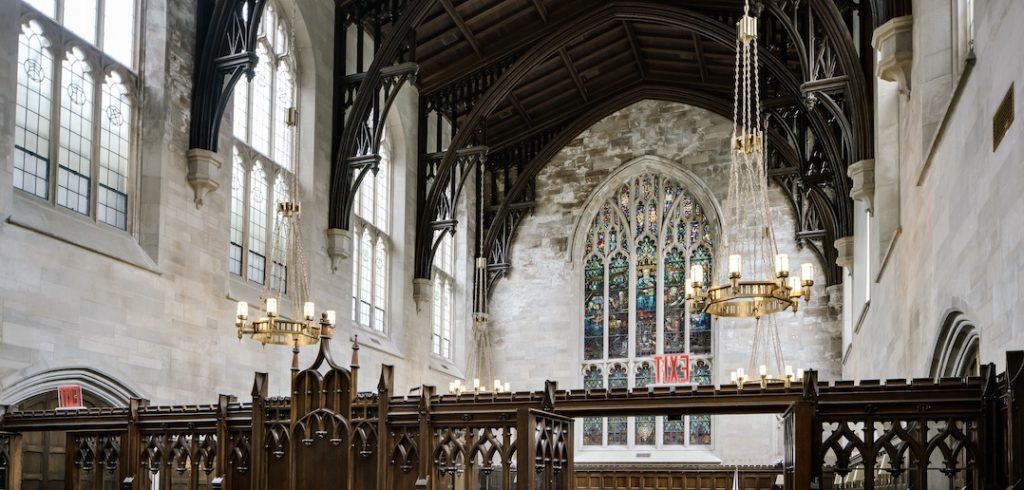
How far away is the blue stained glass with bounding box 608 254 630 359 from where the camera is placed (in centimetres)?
2345

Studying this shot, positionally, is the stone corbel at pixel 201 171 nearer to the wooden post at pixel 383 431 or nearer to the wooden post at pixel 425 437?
the wooden post at pixel 383 431

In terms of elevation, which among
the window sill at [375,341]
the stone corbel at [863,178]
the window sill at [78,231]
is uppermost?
the stone corbel at [863,178]

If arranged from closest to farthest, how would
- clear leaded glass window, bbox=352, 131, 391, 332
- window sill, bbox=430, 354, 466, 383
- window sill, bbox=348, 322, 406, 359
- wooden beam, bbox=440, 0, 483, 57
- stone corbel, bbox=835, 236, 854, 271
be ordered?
stone corbel, bbox=835, 236, 854, 271 < window sill, bbox=348, 322, 406, 359 < wooden beam, bbox=440, 0, 483, 57 < clear leaded glass window, bbox=352, 131, 391, 332 < window sill, bbox=430, 354, 466, 383

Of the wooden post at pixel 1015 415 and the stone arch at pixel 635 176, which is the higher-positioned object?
the stone arch at pixel 635 176

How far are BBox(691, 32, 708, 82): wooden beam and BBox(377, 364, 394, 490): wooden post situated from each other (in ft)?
44.3

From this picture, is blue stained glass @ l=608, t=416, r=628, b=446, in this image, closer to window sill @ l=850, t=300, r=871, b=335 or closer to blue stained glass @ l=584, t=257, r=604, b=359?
blue stained glass @ l=584, t=257, r=604, b=359

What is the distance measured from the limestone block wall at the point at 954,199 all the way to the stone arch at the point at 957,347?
0.08 metres

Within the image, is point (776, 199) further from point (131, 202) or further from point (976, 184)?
point (976, 184)

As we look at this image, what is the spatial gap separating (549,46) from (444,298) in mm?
6052

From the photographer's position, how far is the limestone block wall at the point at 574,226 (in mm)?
22875

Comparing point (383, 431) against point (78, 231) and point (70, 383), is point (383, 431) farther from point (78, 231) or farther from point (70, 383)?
point (78, 231)

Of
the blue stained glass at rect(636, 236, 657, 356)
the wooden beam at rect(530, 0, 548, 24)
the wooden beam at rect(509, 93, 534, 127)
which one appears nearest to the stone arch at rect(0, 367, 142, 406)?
the wooden beam at rect(530, 0, 548, 24)

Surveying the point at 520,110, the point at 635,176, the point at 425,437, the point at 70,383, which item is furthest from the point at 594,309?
the point at 425,437

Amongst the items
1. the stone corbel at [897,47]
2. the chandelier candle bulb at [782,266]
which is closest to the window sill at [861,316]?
the chandelier candle bulb at [782,266]
